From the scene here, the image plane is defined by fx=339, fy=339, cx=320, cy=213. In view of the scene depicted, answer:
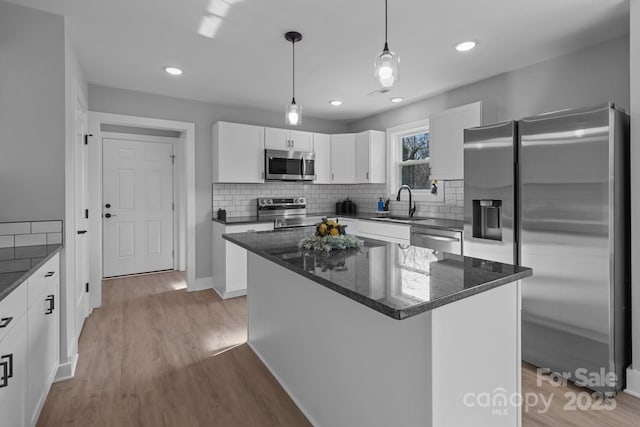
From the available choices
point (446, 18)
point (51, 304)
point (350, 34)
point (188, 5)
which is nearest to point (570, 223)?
point (446, 18)

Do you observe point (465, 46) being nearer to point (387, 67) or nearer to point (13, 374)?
point (387, 67)

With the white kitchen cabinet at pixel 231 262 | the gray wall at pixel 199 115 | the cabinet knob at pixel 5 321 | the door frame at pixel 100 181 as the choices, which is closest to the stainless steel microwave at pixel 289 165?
the gray wall at pixel 199 115

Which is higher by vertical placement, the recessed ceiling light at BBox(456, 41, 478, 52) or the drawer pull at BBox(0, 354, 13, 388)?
the recessed ceiling light at BBox(456, 41, 478, 52)

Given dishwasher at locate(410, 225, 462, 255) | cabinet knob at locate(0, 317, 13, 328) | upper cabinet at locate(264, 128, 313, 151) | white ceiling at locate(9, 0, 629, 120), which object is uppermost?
white ceiling at locate(9, 0, 629, 120)

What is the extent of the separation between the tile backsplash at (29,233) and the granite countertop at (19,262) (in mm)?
42

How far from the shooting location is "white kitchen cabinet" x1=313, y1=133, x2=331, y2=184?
16.3ft

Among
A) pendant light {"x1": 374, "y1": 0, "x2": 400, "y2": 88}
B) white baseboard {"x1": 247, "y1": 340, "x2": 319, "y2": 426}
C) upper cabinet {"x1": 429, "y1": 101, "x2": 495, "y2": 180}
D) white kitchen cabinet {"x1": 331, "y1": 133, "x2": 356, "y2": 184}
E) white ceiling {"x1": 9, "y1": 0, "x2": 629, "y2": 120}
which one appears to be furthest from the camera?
white kitchen cabinet {"x1": 331, "y1": 133, "x2": 356, "y2": 184}

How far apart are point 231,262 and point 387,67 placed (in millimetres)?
3073

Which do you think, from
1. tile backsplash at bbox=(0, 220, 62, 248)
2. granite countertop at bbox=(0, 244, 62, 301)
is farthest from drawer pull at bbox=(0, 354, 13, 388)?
tile backsplash at bbox=(0, 220, 62, 248)

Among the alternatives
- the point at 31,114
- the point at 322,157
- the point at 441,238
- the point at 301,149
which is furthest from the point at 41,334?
the point at 322,157

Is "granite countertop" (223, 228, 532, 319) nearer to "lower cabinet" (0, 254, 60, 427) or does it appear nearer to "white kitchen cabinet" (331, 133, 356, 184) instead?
"lower cabinet" (0, 254, 60, 427)

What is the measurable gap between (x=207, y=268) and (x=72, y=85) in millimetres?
2575

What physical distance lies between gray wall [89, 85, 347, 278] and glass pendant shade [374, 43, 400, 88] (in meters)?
3.30

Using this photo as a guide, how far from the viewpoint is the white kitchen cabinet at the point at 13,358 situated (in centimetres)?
131
